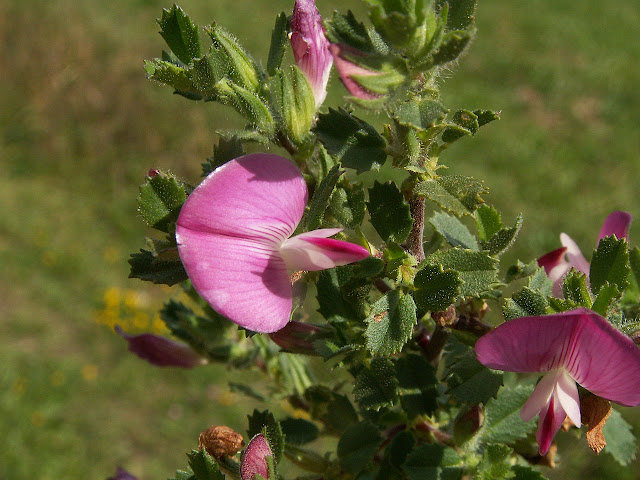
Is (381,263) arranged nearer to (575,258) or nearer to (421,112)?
(421,112)

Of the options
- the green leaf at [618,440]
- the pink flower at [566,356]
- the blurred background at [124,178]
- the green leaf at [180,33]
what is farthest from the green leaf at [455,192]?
the blurred background at [124,178]

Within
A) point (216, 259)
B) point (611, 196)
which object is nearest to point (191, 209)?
point (216, 259)

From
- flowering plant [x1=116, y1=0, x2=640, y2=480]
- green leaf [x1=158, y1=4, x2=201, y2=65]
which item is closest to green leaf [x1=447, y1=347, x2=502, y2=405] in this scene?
flowering plant [x1=116, y1=0, x2=640, y2=480]

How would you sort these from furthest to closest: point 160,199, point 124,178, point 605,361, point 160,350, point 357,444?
point 124,178
point 160,350
point 357,444
point 160,199
point 605,361

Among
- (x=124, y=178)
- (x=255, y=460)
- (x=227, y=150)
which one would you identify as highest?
(x=227, y=150)

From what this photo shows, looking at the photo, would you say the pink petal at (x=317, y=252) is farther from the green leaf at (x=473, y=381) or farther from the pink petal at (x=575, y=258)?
the pink petal at (x=575, y=258)

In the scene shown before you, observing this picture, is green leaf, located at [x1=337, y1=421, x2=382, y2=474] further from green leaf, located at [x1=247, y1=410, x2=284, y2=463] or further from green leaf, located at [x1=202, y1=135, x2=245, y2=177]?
A: green leaf, located at [x1=202, y1=135, x2=245, y2=177]

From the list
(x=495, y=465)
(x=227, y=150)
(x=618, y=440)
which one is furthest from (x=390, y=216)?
(x=618, y=440)

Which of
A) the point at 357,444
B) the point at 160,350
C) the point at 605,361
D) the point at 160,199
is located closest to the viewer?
the point at 605,361
